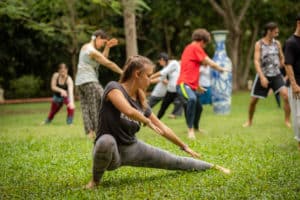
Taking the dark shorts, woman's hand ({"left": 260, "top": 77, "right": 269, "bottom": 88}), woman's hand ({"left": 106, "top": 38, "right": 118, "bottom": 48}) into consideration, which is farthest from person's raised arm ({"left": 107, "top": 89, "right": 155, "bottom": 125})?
the dark shorts

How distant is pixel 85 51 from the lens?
1108 centimetres

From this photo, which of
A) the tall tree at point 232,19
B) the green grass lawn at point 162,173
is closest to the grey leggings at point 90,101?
the green grass lawn at point 162,173

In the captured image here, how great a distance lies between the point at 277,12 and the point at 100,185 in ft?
96.8

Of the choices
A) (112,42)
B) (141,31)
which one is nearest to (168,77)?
(112,42)

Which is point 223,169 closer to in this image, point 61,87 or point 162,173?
point 162,173

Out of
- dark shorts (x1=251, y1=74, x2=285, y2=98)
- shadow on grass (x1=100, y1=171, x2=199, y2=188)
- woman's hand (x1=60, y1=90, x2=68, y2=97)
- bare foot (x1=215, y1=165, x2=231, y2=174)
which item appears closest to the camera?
shadow on grass (x1=100, y1=171, x2=199, y2=188)

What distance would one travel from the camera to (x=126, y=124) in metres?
6.23

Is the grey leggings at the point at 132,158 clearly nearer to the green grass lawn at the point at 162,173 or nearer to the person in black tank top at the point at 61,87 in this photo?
the green grass lawn at the point at 162,173

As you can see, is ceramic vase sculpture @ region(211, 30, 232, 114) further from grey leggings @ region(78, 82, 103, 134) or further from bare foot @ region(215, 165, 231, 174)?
bare foot @ region(215, 165, 231, 174)

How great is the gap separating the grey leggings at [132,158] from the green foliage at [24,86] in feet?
89.3

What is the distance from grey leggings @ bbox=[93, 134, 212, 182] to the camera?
5.97 metres

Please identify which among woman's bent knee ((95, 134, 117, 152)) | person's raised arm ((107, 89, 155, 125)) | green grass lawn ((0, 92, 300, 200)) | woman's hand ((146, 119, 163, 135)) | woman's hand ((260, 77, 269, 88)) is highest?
person's raised arm ((107, 89, 155, 125))

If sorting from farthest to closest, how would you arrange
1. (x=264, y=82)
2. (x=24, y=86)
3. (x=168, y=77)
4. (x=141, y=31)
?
(x=141, y=31), (x=24, y=86), (x=168, y=77), (x=264, y=82)

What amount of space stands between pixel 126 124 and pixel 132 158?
39 centimetres
